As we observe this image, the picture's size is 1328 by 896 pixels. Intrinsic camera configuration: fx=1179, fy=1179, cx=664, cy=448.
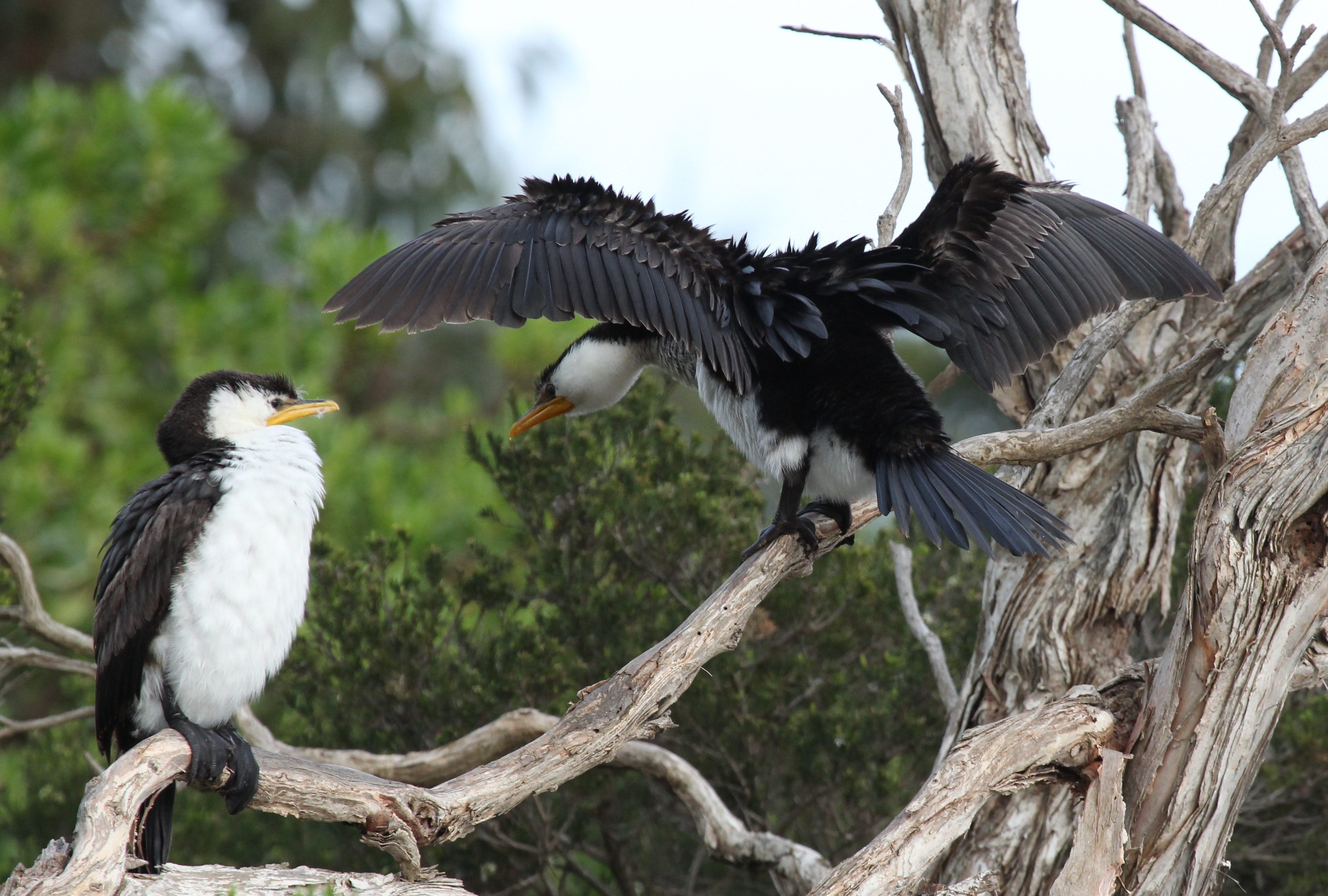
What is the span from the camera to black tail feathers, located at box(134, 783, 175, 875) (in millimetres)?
2268

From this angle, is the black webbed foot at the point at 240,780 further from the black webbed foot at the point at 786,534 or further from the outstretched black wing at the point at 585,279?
the black webbed foot at the point at 786,534

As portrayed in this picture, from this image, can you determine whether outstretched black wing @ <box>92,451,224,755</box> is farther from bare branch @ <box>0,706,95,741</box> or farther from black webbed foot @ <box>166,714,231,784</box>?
bare branch @ <box>0,706,95,741</box>

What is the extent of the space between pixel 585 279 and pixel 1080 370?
1314 mm

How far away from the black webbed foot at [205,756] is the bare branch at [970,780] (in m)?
1.13

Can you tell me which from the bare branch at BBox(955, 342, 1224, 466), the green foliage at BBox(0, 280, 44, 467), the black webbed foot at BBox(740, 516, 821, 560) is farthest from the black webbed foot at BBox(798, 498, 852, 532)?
the green foliage at BBox(0, 280, 44, 467)

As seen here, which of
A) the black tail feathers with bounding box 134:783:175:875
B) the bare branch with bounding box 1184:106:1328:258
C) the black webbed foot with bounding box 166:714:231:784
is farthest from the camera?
the bare branch with bounding box 1184:106:1328:258

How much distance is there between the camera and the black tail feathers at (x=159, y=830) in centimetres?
227

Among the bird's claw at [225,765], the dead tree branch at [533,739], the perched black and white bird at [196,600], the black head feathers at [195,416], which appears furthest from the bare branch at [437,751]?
the bird's claw at [225,765]

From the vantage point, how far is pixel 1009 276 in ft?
9.25

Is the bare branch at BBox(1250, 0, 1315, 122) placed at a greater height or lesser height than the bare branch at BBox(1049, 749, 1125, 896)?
greater

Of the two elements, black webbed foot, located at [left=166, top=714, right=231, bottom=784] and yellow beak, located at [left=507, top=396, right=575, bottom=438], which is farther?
yellow beak, located at [left=507, top=396, right=575, bottom=438]

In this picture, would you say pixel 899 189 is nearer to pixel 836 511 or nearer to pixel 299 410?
pixel 836 511

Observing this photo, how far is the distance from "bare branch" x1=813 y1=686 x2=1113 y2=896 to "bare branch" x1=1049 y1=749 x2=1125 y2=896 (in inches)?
4.5

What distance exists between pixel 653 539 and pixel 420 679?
2.88 feet
